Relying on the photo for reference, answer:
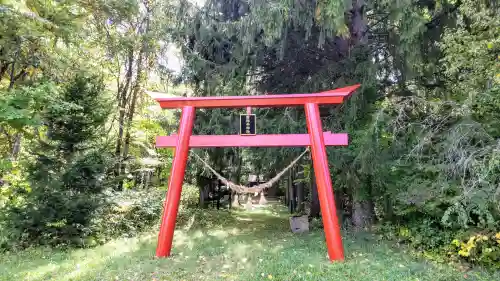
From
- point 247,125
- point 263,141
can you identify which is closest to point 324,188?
point 263,141

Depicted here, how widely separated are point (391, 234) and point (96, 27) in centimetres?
1020

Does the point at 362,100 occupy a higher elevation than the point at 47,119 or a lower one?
higher

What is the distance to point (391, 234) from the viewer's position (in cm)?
579

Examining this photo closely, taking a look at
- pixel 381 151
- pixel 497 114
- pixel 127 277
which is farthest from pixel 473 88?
pixel 127 277

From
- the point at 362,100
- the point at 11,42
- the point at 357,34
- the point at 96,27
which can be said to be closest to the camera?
the point at 11,42

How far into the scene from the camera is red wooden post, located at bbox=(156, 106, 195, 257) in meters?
5.20

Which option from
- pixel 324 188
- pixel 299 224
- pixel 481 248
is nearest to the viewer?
pixel 481 248

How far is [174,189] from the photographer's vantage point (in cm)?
534

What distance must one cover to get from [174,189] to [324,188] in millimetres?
2592

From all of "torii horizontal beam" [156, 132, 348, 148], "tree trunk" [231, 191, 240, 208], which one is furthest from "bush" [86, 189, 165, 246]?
"tree trunk" [231, 191, 240, 208]

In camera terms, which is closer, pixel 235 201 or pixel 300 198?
pixel 300 198

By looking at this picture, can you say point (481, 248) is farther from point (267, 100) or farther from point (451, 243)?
point (267, 100)

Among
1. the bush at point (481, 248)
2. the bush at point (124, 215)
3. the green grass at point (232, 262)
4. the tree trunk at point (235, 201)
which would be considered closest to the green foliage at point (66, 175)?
the bush at point (124, 215)

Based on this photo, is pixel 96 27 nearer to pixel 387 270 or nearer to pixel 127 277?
pixel 127 277
